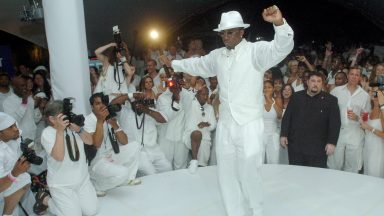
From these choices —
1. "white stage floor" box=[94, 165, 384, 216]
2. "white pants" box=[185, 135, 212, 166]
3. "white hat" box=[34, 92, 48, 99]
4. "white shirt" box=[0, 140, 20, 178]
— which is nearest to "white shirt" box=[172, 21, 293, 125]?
"white stage floor" box=[94, 165, 384, 216]

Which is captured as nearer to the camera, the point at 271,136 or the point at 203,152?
the point at 271,136

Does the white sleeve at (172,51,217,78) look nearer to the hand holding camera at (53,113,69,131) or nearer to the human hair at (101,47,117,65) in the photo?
the hand holding camera at (53,113,69,131)

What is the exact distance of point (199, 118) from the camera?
5258 millimetres

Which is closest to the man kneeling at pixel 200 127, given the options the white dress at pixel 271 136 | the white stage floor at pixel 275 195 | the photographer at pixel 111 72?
the white stage floor at pixel 275 195

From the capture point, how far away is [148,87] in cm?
509

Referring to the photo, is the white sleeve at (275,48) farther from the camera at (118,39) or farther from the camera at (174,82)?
the camera at (118,39)

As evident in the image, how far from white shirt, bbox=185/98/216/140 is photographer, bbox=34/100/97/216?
1.78m

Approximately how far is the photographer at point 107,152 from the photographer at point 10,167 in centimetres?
67

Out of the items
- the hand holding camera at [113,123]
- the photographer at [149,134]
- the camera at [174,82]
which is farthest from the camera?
the photographer at [149,134]

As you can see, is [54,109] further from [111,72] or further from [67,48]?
[111,72]

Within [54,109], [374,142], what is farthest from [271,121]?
[54,109]

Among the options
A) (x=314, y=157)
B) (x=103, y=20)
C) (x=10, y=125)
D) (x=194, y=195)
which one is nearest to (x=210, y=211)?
(x=194, y=195)

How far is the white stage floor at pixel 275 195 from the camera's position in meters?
3.65

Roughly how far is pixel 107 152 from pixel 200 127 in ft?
4.67
